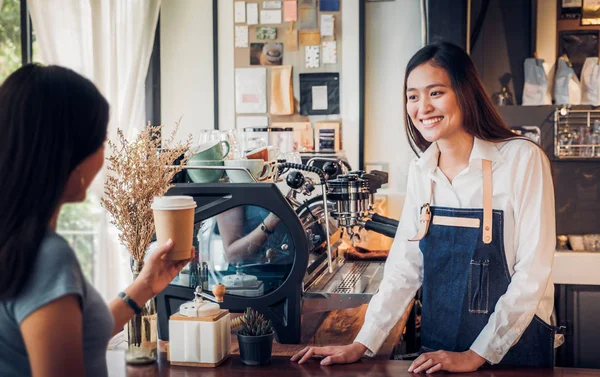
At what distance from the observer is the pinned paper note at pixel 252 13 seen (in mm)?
5184

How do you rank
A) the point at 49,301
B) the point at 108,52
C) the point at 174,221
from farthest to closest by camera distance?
the point at 108,52
the point at 174,221
the point at 49,301

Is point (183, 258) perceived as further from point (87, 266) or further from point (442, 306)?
point (87, 266)

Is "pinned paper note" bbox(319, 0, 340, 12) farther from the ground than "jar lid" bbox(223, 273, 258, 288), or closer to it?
farther from the ground

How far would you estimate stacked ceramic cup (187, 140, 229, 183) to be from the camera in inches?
91.6

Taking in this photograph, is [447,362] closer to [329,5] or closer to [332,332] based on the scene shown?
[332,332]

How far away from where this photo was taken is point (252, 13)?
5191 mm

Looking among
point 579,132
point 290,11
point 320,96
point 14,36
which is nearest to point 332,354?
point 14,36

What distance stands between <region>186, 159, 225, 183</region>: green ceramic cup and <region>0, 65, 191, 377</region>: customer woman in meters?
1.12

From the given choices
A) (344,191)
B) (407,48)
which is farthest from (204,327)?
(407,48)

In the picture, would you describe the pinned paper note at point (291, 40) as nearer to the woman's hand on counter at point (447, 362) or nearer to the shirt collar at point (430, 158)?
the shirt collar at point (430, 158)

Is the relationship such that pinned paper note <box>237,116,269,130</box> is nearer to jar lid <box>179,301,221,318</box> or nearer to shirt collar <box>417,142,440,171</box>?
shirt collar <box>417,142,440,171</box>

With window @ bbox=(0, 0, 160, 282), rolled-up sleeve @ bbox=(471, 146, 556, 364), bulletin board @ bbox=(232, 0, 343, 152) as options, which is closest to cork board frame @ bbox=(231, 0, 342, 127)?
bulletin board @ bbox=(232, 0, 343, 152)

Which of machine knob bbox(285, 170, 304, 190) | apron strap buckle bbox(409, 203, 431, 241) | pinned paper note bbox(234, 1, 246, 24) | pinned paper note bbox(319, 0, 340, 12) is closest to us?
apron strap buckle bbox(409, 203, 431, 241)

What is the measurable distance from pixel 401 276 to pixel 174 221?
0.85 metres
